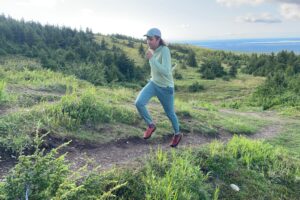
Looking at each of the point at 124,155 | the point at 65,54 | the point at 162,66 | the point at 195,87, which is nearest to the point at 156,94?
the point at 162,66

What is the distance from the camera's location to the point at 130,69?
1430 inches

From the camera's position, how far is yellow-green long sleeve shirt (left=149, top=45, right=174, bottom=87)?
6.66 meters

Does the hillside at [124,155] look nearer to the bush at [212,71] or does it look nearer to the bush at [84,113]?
the bush at [84,113]

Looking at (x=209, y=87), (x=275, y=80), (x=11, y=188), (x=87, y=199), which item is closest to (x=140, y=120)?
(x=87, y=199)

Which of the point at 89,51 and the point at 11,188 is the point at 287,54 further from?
the point at 11,188

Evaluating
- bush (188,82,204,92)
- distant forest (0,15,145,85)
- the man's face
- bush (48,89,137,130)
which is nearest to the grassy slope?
bush (48,89,137,130)

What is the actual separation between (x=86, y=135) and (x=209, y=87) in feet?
95.7

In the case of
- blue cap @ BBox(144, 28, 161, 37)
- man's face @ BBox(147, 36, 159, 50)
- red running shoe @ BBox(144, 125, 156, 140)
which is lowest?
red running shoe @ BBox(144, 125, 156, 140)

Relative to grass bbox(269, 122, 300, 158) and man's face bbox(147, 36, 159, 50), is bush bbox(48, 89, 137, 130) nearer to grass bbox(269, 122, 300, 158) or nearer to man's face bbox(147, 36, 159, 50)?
man's face bbox(147, 36, 159, 50)

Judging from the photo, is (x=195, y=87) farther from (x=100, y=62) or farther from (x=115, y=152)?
(x=115, y=152)

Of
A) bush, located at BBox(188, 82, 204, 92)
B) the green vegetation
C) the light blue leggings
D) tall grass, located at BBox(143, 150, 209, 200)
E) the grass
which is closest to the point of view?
the green vegetation

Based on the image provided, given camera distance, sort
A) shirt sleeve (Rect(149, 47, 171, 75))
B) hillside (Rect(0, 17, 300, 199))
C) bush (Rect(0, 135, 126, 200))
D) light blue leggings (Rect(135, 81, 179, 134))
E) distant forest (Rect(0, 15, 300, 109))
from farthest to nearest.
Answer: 1. distant forest (Rect(0, 15, 300, 109))
2. light blue leggings (Rect(135, 81, 179, 134))
3. shirt sleeve (Rect(149, 47, 171, 75))
4. hillside (Rect(0, 17, 300, 199))
5. bush (Rect(0, 135, 126, 200))

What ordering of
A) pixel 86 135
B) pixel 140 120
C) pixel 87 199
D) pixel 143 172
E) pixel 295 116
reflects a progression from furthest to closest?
pixel 295 116, pixel 140 120, pixel 86 135, pixel 143 172, pixel 87 199

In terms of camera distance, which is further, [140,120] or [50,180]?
[140,120]
